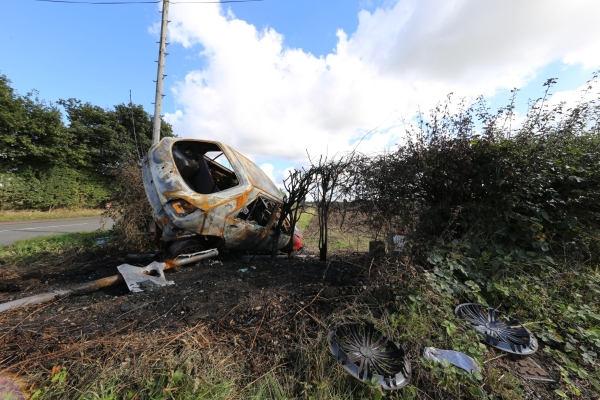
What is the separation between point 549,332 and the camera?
2.38 meters

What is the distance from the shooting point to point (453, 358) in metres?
1.94

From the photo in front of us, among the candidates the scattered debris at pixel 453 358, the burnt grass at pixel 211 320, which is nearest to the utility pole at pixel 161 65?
the burnt grass at pixel 211 320

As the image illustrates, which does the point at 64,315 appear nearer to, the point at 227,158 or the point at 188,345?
the point at 188,345

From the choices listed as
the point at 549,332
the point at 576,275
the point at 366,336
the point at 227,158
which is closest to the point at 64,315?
the point at 227,158

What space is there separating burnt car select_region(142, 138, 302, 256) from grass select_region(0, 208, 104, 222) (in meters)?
14.2

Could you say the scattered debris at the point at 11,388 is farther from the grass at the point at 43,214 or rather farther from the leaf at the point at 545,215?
the grass at the point at 43,214

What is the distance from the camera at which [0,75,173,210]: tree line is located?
13859 mm

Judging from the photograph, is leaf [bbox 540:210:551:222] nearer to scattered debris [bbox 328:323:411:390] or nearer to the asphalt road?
scattered debris [bbox 328:323:411:390]

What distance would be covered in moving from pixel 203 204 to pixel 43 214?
17219 millimetres

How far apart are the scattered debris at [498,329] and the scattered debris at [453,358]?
378 mm

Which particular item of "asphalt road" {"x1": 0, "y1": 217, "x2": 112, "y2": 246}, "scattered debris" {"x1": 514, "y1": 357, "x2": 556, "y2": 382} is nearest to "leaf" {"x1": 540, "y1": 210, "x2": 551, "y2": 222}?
"scattered debris" {"x1": 514, "y1": 357, "x2": 556, "y2": 382}

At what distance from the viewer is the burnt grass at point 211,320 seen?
5.97 ft

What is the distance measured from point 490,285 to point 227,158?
155 inches

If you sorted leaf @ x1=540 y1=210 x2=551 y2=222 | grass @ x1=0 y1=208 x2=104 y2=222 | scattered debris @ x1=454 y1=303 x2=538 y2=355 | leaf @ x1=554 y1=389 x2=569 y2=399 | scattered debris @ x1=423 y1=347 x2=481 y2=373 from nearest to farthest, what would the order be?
leaf @ x1=554 y1=389 x2=569 y2=399 < scattered debris @ x1=423 y1=347 x2=481 y2=373 < scattered debris @ x1=454 y1=303 x2=538 y2=355 < leaf @ x1=540 y1=210 x2=551 y2=222 < grass @ x1=0 y1=208 x2=104 y2=222
